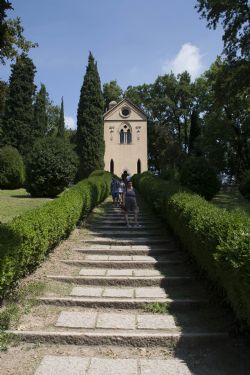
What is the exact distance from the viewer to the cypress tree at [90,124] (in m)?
37.6

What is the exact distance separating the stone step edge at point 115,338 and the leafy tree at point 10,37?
6.55 meters

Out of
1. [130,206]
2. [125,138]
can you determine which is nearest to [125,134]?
[125,138]

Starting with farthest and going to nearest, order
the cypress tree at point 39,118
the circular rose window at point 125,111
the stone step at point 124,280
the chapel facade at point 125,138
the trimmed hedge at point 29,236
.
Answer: the circular rose window at point 125,111 < the chapel facade at point 125,138 < the cypress tree at point 39,118 < the stone step at point 124,280 < the trimmed hedge at point 29,236

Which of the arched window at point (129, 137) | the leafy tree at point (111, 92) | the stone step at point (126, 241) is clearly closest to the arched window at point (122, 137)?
the arched window at point (129, 137)

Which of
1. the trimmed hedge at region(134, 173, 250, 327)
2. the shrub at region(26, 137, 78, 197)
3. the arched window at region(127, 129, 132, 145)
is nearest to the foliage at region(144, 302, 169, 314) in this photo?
the trimmed hedge at region(134, 173, 250, 327)

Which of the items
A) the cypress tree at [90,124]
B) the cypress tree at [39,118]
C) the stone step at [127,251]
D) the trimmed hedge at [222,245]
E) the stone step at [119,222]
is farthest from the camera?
the cypress tree at [39,118]

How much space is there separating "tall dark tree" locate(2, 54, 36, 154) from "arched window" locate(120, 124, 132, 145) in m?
18.8

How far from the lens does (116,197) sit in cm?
1945

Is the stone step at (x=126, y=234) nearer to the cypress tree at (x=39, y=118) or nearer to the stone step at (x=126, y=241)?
the stone step at (x=126, y=241)

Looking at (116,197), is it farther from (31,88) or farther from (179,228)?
(31,88)

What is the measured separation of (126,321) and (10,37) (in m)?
7.26

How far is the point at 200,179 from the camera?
677 inches

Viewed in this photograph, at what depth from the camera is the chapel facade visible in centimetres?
5066

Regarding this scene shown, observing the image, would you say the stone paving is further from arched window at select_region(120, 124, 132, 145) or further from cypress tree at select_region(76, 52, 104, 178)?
arched window at select_region(120, 124, 132, 145)
